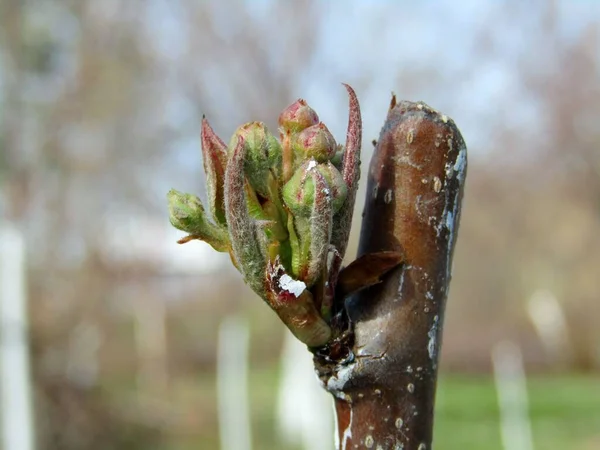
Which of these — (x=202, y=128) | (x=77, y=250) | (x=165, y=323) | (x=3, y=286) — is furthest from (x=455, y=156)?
(x=165, y=323)

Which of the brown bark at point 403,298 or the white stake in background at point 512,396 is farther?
the white stake in background at point 512,396

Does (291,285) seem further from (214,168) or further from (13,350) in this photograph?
(13,350)

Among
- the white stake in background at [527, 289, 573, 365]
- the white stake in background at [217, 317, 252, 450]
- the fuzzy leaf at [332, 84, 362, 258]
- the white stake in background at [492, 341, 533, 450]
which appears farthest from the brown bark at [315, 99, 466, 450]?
the white stake in background at [527, 289, 573, 365]

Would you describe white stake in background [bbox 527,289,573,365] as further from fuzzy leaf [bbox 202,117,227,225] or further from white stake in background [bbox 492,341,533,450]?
fuzzy leaf [bbox 202,117,227,225]

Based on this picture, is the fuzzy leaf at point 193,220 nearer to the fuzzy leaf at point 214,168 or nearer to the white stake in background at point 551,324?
the fuzzy leaf at point 214,168

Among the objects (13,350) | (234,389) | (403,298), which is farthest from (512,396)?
(403,298)

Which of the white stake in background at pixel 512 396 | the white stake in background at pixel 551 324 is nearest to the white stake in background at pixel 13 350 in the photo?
the white stake in background at pixel 512 396

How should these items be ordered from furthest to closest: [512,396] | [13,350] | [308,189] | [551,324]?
[551,324] < [512,396] < [13,350] < [308,189]
